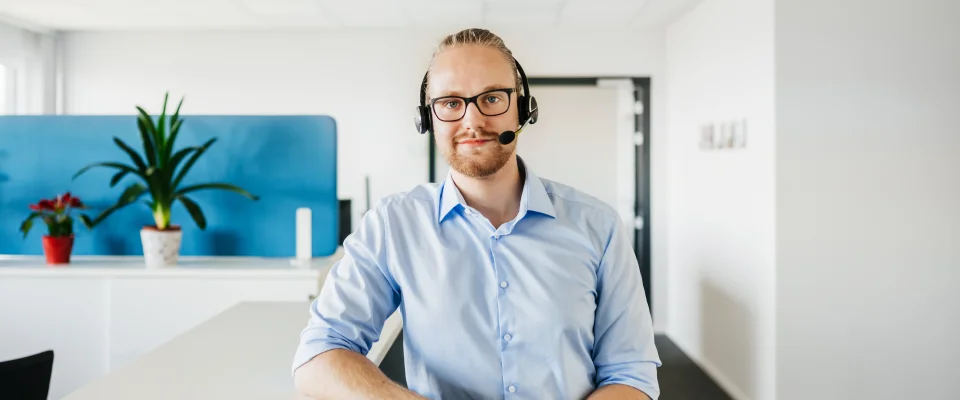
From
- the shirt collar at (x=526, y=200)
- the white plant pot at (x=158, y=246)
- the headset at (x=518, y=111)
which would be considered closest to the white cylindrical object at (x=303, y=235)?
the white plant pot at (x=158, y=246)

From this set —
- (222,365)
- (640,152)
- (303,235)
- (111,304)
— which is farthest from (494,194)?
(640,152)

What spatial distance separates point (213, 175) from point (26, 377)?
1629mm

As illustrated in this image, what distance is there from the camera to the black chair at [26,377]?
1.33m

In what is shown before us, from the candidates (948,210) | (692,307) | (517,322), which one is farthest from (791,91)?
(517,322)

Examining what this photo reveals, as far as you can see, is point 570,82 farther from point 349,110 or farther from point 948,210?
point 948,210

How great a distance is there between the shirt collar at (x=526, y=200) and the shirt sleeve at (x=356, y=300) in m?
0.13

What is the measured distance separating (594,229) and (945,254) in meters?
2.80

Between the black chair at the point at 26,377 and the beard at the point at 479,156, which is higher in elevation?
the beard at the point at 479,156

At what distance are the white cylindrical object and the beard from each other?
1.63 meters

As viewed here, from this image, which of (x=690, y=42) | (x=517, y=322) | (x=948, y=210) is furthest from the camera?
(x=690, y=42)

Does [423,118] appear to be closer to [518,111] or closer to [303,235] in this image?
[518,111]

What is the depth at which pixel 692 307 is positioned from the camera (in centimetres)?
465

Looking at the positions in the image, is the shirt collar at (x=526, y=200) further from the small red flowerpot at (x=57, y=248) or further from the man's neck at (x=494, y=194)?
the small red flowerpot at (x=57, y=248)

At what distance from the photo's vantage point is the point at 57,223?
2.76 m
